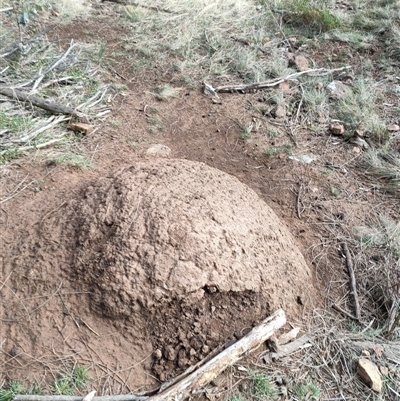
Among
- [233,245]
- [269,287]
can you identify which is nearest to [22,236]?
[233,245]

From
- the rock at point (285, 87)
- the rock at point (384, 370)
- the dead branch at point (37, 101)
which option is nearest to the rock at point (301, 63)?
the rock at point (285, 87)

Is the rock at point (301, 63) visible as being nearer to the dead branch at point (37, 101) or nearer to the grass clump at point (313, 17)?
the grass clump at point (313, 17)

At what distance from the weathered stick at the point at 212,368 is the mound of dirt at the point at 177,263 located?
0.22 ft

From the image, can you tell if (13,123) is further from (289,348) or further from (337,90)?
(337,90)

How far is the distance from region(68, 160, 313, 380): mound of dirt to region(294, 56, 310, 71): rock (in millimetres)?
3063

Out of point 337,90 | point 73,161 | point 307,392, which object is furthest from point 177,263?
point 337,90

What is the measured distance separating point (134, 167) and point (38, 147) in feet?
3.85

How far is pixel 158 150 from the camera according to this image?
3.86 m

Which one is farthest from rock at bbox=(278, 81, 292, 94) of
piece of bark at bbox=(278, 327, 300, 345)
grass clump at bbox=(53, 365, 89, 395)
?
grass clump at bbox=(53, 365, 89, 395)

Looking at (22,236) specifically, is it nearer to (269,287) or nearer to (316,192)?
(269,287)

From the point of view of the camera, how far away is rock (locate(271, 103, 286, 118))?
175 inches

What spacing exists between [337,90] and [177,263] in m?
3.29

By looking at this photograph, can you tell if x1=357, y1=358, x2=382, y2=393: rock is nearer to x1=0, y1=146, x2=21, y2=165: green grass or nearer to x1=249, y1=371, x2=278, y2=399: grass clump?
x1=249, y1=371, x2=278, y2=399: grass clump

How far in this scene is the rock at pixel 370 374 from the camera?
2256 millimetres
